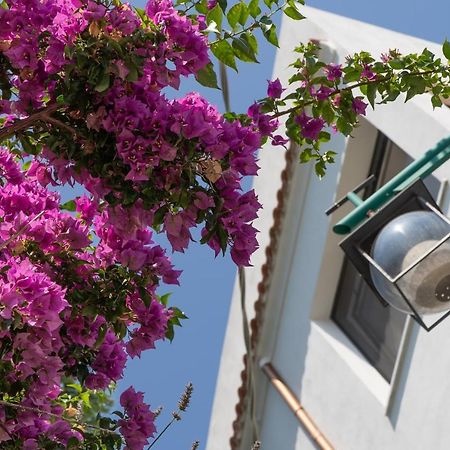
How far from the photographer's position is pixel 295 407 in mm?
8781

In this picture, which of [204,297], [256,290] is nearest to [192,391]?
[256,290]

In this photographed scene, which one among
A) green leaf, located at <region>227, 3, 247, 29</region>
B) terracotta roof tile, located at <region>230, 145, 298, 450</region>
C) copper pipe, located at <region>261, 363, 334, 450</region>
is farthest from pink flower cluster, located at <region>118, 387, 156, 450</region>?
terracotta roof tile, located at <region>230, 145, 298, 450</region>

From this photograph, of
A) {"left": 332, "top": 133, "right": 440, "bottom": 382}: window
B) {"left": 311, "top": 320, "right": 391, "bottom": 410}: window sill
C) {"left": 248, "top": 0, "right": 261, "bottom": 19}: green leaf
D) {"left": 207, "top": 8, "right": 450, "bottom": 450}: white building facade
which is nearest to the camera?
{"left": 248, "top": 0, "right": 261, "bottom": 19}: green leaf

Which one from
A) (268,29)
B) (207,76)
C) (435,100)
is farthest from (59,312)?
(435,100)

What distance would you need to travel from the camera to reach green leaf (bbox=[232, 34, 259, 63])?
3666mm

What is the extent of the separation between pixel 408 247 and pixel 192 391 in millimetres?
821

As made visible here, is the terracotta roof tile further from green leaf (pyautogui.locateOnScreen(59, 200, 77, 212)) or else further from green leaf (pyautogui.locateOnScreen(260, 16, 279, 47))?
green leaf (pyautogui.locateOnScreen(260, 16, 279, 47))

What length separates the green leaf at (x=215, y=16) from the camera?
361 centimetres

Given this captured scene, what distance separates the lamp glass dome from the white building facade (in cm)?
287

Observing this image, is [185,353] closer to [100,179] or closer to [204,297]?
[204,297]

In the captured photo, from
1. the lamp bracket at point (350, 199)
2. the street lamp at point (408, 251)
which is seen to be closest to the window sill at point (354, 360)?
the lamp bracket at point (350, 199)

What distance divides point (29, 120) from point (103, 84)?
14.3 inches

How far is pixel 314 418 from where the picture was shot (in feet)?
28.1

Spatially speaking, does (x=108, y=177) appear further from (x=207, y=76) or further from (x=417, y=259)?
(x=417, y=259)
